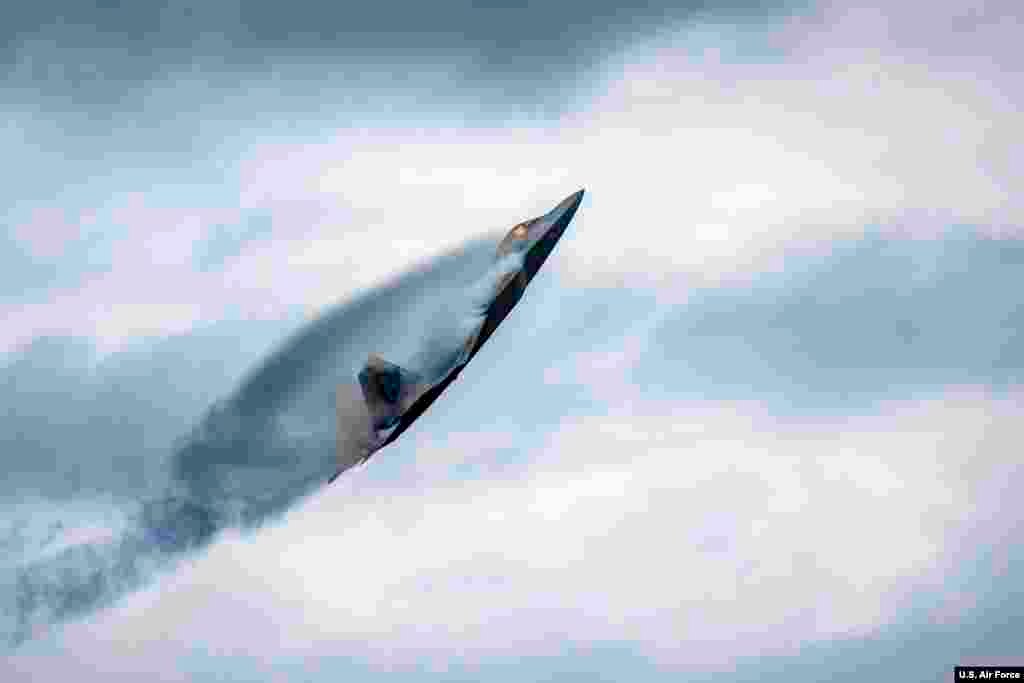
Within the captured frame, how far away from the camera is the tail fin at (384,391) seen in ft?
419

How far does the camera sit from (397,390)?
12925 centimetres

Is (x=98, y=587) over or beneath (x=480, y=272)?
beneath

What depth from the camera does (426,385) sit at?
13138 cm

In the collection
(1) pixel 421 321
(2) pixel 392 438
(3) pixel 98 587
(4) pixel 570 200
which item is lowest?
(3) pixel 98 587

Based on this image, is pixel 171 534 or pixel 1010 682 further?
pixel 1010 682

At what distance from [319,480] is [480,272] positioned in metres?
20.7

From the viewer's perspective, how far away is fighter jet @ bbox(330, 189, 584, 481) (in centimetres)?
12838

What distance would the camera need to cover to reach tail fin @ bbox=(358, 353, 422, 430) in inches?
5030

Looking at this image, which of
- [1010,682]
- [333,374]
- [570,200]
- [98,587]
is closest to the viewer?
[98,587]

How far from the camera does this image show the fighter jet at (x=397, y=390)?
128 metres

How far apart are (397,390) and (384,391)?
1138mm

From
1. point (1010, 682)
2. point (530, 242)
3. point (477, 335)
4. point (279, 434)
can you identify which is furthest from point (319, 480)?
point (1010, 682)

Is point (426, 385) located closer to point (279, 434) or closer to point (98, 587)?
point (279, 434)

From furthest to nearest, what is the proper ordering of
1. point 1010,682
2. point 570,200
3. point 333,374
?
1. point 1010,682
2. point 570,200
3. point 333,374
